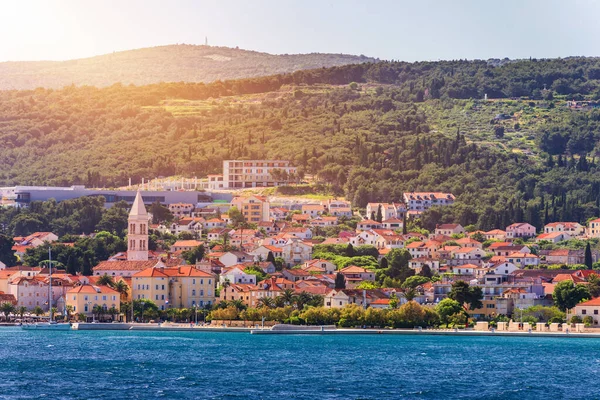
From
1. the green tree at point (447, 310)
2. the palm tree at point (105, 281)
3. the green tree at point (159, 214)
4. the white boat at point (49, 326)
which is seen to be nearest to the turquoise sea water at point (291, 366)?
the green tree at point (447, 310)

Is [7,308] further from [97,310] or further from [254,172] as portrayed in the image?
[254,172]

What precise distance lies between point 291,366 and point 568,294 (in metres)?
35.6

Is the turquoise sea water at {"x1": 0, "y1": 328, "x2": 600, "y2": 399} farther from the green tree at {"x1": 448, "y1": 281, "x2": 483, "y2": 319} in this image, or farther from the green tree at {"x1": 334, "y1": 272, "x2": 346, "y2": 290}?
the green tree at {"x1": 334, "y1": 272, "x2": 346, "y2": 290}

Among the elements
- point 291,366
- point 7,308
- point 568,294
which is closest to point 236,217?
point 7,308

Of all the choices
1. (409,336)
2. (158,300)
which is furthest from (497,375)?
(158,300)

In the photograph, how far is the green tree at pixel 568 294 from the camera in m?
105

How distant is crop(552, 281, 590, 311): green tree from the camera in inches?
4122

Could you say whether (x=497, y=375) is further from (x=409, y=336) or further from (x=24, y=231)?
(x=24, y=231)

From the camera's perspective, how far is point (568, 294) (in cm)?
10469

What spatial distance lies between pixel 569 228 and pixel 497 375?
72409 millimetres

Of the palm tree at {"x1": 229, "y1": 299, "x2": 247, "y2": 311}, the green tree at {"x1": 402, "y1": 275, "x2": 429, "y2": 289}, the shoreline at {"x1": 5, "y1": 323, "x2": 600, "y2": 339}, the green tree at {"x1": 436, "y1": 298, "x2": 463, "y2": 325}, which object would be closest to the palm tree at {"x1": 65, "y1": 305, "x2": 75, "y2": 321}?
the shoreline at {"x1": 5, "y1": 323, "x2": 600, "y2": 339}

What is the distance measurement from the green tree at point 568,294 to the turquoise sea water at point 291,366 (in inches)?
250

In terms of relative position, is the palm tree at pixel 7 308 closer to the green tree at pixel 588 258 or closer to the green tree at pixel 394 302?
the green tree at pixel 394 302

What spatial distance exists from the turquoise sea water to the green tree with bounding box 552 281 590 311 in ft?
20.8
